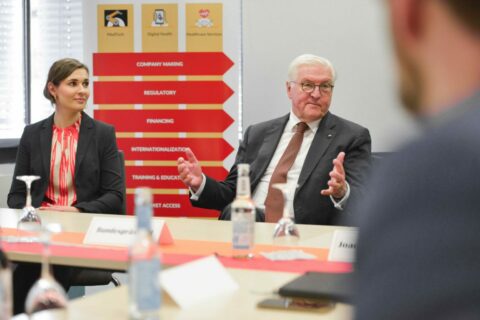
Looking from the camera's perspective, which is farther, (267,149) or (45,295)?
(267,149)

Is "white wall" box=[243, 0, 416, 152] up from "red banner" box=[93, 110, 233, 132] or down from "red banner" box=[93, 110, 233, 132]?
up

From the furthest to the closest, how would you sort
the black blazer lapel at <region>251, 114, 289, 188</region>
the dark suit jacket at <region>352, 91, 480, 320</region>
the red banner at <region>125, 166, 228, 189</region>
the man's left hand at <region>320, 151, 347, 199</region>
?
1. the red banner at <region>125, 166, 228, 189</region>
2. the black blazer lapel at <region>251, 114, 289, 188</region>
3. the man's left hand at <region>320, 151, 347, 199</region>
4. the dark suit jacket at <region>352, 91, 480, 320</region>

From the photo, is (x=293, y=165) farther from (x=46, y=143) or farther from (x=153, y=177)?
(x=153, y=177)

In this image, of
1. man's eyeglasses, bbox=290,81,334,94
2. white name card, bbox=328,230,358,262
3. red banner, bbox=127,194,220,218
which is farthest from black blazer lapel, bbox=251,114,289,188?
white name card, bbox=328,230,358,262

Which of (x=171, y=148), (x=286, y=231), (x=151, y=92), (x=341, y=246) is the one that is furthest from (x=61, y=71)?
(x=341, y=246)

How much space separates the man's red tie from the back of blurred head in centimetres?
313

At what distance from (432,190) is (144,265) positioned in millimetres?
875

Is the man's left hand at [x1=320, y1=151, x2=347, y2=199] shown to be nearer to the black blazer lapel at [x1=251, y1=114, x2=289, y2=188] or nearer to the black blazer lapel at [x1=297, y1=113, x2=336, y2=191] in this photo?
the black blazer lapel at [x1=297, y1=113, x2=336, y2=191]

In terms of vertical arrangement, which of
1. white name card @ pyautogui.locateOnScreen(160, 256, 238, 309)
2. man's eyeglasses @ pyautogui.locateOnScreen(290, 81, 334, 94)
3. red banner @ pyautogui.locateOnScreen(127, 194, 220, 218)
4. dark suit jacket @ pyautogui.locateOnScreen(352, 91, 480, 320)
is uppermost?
man's eyeglasses @ pyautogui.locateOnScreen(290, 81, 334, 94)

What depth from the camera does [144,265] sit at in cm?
132

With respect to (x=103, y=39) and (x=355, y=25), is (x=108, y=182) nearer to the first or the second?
(x=103, y=39)

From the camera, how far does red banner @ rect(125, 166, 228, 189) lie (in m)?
5.32

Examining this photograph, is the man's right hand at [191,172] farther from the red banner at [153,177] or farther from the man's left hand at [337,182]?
the red banner at [153,177]

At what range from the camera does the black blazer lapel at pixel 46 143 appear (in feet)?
13.4
